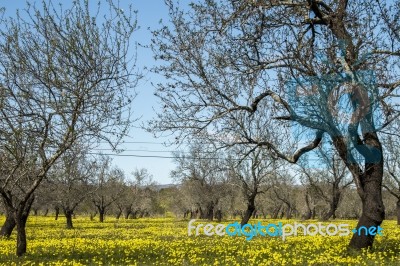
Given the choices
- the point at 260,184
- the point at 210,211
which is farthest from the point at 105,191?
the point at 260,184

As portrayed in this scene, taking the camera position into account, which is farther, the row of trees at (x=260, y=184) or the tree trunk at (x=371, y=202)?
the row of trees at (x=260, y=184)

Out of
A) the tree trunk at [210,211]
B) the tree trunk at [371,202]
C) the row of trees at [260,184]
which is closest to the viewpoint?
the tree trunk at [371,202]

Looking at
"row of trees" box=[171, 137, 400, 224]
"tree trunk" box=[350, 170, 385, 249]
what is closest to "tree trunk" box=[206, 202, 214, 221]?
"row of trees" box=[171, 137, 400, 224]

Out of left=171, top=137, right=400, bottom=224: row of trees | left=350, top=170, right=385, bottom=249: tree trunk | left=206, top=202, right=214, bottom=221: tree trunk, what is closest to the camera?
left=350, top=170, right=385, bottom=249: tree trunk

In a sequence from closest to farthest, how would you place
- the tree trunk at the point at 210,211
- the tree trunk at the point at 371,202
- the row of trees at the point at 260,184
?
the tree trunk at the point at 371,202 < the row of trees at the point at 260,184 < the tree trunk at the point at 210,211

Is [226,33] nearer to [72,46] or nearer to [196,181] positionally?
[72,46]

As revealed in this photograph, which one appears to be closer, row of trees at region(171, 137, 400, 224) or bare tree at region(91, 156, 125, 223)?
row of trees at region(171, 137, 400, 224)

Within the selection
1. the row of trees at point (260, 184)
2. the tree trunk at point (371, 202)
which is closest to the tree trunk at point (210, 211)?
the row of trees at point (260, 184)

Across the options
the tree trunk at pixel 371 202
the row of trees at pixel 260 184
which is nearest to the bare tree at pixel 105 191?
the row of trees at pixel 260 184

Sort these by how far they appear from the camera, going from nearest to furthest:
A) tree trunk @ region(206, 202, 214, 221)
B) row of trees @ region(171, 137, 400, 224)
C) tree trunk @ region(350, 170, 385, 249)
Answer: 1. tree trunk @ region(350, 170, 385, 249)
2. row of trees @ region(171, 137, 400, 224)
3. tree trunk @ region(206, 202, 214, 221)

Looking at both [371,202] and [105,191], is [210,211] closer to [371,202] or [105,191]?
[105,191]

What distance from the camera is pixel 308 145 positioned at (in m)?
13.9

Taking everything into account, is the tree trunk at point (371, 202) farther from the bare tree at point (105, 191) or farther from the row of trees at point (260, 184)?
the bare tree at point (105, 191)

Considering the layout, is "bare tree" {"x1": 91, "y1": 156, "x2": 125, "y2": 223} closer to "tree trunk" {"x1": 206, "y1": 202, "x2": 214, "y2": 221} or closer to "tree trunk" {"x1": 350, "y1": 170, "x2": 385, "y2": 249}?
"tree trunk" {"x1": 206, "y1": 202, "x2": 214, "y2": 221}
